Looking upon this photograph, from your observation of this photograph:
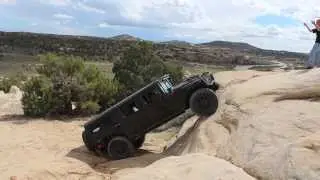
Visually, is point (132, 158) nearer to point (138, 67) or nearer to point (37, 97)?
point (37, 97)

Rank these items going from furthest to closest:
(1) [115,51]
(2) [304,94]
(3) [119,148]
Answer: (1) [115,51] → (3) [119,148] → (2) [304,94]

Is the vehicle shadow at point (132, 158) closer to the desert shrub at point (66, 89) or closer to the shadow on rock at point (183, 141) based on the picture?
the shadow on rock at point (183, 141)

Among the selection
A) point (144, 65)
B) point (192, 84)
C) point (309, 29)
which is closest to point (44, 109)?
point (144, 65)

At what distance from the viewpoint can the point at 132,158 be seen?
549 inches

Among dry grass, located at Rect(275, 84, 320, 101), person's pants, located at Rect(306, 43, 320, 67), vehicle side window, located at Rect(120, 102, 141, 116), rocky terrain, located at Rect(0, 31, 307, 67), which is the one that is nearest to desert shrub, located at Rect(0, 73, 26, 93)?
vehicle side window, located at Rect(120, 102, 141, 116)

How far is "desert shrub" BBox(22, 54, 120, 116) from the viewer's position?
2248cm

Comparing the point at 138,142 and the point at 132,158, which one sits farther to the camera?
the point at 138,142

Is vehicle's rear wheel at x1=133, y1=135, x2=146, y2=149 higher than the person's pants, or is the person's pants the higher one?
the person's pants

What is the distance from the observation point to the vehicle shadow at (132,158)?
13.0m

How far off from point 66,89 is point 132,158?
929 cm

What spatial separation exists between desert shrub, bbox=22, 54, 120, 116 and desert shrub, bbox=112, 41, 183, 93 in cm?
154

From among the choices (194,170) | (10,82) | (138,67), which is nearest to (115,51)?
(10,82)

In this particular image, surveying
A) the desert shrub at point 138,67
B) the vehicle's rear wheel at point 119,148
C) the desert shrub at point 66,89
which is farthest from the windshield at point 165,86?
the desert shrub at point 138,67

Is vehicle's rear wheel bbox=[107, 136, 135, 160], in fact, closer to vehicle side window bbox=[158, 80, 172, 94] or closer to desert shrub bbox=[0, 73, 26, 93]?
vehicle side window bbox=[158, 80, 172, 94]
